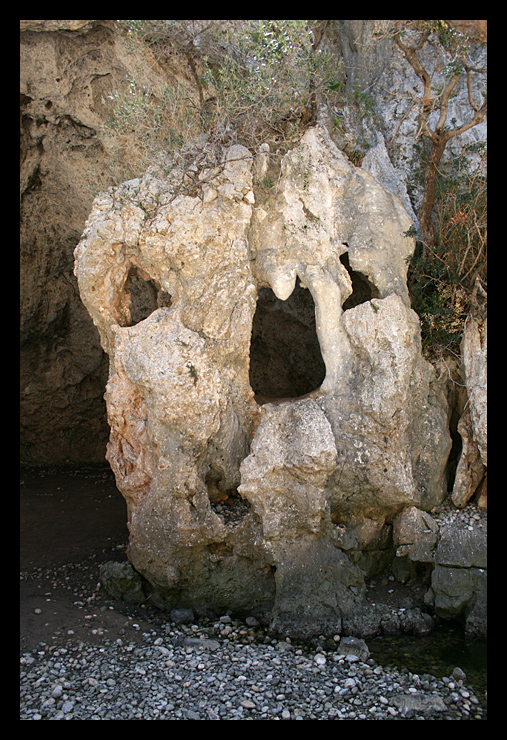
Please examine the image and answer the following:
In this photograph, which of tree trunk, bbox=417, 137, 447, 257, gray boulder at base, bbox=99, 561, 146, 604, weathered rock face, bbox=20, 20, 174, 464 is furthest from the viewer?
weathered rock face, bbox=20, 20, 174, 464

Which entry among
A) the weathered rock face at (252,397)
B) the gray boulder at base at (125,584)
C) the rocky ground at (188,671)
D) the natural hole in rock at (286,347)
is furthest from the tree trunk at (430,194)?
the gray boulder at base at (125,584)

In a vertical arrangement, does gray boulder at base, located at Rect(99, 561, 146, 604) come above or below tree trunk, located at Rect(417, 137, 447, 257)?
below

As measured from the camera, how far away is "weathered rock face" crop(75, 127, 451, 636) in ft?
20.9

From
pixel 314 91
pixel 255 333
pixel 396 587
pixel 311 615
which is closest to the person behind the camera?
pixel 311 615

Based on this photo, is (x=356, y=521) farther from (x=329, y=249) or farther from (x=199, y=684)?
(x=329, y=249)

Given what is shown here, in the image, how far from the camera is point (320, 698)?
5008 mm

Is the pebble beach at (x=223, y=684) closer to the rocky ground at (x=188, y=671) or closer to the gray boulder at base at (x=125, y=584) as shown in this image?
the rocky ground at (x=188, y=671)

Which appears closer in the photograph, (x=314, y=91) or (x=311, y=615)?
(x=311, y=615)

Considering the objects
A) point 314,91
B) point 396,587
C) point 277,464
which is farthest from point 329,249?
point 396,587

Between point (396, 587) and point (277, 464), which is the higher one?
point (277, 464)

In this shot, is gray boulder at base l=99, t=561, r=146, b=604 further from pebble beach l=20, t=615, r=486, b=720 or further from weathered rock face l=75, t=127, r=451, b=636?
pebble beach l=20, t=615, r=486, b=720

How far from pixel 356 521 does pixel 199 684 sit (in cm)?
247

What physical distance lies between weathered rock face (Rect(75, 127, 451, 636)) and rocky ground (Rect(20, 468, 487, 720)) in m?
0.46

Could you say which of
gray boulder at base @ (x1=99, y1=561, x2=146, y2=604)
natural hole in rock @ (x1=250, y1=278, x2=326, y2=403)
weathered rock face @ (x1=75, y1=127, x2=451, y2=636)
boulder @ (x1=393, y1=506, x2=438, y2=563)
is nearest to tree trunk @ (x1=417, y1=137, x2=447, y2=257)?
weathered rock face @ (x1=75, y1=127, x2=451, y2=636)
